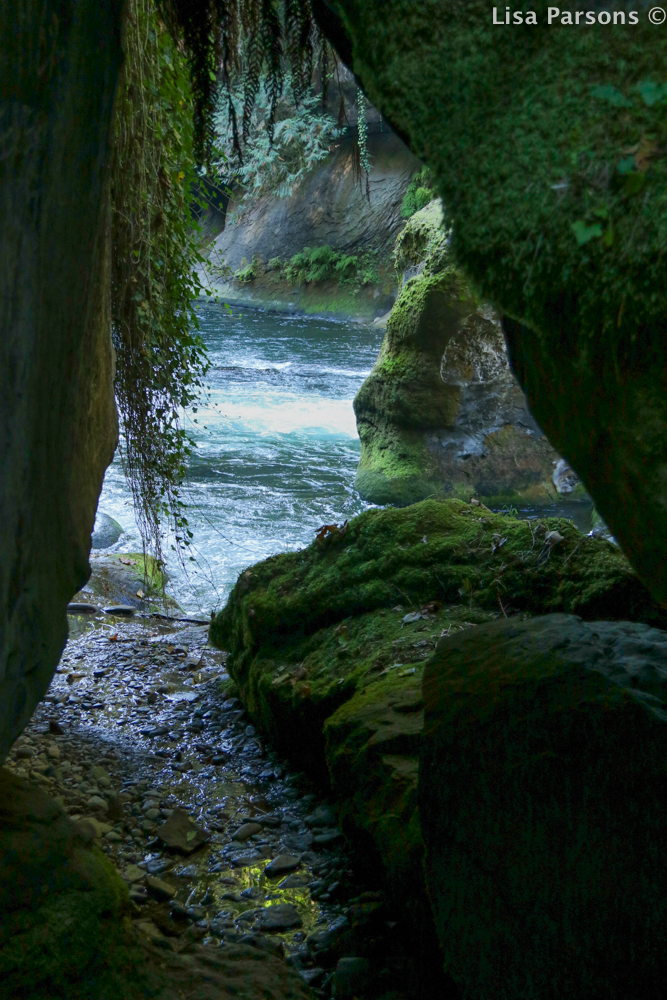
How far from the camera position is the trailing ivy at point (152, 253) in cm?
359

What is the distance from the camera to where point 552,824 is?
223cm

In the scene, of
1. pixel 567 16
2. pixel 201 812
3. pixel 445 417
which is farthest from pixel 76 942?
pixel 445 417

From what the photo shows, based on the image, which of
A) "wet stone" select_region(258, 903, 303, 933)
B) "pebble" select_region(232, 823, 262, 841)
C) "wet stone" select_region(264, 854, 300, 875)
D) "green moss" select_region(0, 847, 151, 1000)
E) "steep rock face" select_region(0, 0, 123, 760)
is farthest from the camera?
"pebble" select_region(232, 823, 262, 841)

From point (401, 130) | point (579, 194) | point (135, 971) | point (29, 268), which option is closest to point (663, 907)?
point (135, 971)

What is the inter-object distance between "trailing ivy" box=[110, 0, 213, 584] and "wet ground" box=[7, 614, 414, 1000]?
3.53 ft

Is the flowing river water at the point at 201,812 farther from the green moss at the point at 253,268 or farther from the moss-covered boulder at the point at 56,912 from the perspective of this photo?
the green moss at the point at 253,268

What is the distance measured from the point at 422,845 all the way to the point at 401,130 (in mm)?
2176

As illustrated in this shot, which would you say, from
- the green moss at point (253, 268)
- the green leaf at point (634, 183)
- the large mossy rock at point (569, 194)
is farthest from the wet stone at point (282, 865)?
the green moss at point (253, 268)

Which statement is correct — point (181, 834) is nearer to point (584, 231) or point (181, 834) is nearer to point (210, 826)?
point (210, 826)

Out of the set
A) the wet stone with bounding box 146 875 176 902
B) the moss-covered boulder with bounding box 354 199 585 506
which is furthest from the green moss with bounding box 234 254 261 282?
the wet stone with bounding box 146 875 176 902

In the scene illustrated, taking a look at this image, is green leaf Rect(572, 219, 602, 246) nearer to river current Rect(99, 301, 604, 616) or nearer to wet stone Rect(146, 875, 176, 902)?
wet stone Rect(146, 875, 176, 902)

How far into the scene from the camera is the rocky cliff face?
2252 centimetres

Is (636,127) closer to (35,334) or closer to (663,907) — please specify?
(35,334)

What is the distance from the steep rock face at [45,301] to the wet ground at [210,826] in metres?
1.15
